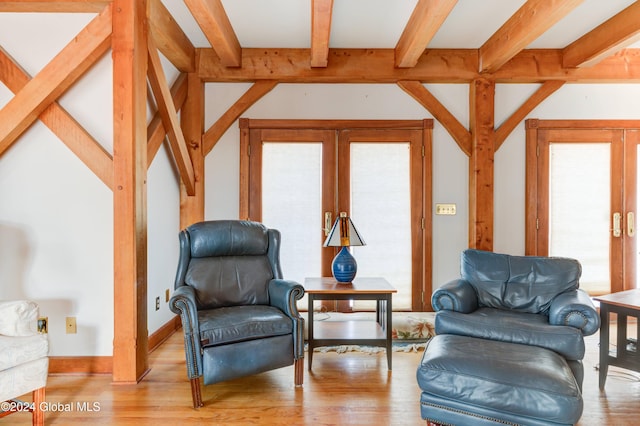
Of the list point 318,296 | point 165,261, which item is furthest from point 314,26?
point 165,261

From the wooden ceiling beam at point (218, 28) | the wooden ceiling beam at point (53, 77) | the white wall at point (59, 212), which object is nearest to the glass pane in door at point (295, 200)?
the wooden ceiling beam at point (218, 28)

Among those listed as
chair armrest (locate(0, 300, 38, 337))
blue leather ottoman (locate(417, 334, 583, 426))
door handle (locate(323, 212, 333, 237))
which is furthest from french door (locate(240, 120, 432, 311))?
chair armrest (locate(0, 300, 38, 337))

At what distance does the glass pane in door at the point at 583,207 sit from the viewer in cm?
415

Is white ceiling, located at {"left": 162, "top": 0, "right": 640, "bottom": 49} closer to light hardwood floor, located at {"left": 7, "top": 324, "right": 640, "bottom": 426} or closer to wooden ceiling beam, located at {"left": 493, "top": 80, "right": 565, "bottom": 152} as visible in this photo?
wooden ceiling beam, located at {"left": 493, "top": 80, "right": 565, "bottom": 152}

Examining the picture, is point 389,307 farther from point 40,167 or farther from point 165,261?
point 40,167

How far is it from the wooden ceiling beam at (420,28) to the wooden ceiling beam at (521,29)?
2.29 feet

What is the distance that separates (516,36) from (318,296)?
271 cm

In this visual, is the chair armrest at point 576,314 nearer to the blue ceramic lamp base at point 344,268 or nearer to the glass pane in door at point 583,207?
the blue ceramic lamp base at point 344,268

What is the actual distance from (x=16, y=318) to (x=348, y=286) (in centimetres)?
204

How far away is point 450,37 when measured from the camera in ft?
12.3

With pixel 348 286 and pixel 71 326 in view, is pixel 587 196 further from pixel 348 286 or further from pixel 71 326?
pixel 71 326

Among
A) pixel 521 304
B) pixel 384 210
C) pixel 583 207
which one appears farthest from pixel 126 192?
pixel 583 207

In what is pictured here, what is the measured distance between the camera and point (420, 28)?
3117mm

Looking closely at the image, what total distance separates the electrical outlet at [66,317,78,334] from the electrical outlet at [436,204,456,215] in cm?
346
